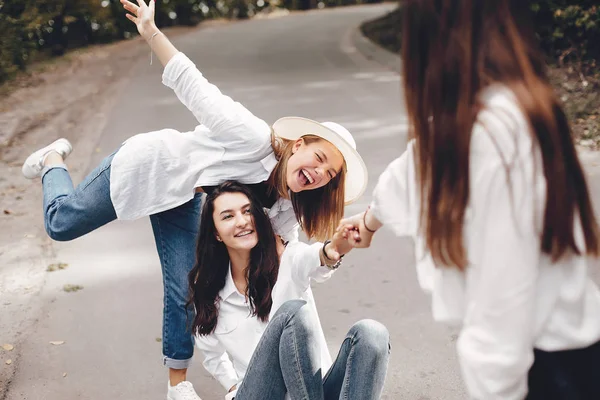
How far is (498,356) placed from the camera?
4.83 ft

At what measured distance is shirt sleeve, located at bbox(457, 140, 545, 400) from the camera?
1450 millimetres

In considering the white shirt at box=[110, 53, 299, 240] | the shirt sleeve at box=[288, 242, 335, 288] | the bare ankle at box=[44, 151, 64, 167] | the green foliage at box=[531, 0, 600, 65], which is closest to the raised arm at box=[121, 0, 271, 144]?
the white shirt at box=[110, 53, 299, 240]

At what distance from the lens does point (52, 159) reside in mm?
3842

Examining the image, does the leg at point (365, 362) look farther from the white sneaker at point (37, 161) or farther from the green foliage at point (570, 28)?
the green foliage at point (570, 28)

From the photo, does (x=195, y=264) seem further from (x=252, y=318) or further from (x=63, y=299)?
(x=63, y=299)

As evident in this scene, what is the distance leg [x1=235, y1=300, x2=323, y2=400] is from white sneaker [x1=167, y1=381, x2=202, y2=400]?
0.78 meters

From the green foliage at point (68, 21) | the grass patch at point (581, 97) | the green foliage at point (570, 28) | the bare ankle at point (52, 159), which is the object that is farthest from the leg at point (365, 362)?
the green foliage at point (68, 21)

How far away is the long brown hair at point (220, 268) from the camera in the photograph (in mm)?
2928

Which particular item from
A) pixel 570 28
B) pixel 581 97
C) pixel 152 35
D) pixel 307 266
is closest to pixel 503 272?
pixel 307 266

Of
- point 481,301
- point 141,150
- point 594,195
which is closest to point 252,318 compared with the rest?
point 141,150

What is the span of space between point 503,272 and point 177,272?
6.61ft

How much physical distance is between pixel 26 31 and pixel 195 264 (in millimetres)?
9353

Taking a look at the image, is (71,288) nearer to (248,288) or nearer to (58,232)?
(58,232)

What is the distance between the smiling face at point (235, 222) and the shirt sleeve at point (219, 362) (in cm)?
41
